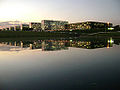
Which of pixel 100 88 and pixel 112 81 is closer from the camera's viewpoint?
pixel 100 88

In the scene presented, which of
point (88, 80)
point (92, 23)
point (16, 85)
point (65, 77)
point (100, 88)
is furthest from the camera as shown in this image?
point (92, 23)

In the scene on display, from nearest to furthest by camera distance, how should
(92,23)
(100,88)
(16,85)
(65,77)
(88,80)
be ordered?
1. (100,88)
2. (16,85)
3. (88,80)
4. (65,77)
5. (92,23)

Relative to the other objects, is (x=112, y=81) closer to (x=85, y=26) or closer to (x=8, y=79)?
(x=8, y=79)

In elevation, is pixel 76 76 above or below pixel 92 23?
below

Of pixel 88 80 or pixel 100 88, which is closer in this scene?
pixel 100 88

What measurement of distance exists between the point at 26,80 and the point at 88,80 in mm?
2426

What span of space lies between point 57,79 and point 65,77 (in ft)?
1.30

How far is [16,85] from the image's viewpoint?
14.8 feet

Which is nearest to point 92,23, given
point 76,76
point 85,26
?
point 85,26

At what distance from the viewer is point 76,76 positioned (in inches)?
211

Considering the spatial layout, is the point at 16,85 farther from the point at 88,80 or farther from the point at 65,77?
the point at 88,80

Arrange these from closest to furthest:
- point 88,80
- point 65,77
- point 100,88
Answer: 1. point 100,88
2. point 88,80
3. point 65,77

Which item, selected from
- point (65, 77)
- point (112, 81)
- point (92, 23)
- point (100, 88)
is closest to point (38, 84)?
point (65, 77)

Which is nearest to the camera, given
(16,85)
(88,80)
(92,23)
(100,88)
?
(100,88)
